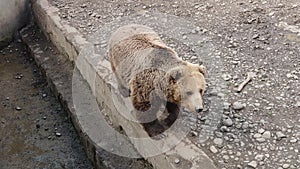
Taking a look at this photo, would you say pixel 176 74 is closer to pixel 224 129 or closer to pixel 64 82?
pixel 224 129

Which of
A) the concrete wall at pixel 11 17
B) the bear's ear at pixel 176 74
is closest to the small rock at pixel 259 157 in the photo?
the bear's ear at pixel 176 74

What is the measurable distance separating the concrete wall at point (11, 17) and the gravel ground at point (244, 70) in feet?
2.20

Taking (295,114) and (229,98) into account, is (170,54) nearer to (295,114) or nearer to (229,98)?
(229,98)

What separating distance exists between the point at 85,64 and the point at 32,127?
2.88 ft

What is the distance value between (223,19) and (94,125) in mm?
1819

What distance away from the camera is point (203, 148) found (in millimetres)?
3477

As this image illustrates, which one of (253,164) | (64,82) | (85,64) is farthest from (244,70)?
(64,82)

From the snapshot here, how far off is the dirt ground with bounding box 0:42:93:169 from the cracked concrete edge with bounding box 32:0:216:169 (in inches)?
17.1

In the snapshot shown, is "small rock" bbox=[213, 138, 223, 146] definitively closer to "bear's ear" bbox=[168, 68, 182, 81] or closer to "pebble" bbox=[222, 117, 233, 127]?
"pebble" bbox=[222, 117, 233, 127]

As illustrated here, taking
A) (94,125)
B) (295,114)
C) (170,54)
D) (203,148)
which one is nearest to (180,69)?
(170,54)

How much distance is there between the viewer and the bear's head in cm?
328

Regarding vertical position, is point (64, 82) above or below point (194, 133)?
below

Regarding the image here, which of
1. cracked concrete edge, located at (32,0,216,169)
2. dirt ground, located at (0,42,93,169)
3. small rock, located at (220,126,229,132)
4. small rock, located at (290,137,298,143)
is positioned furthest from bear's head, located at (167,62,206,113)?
dirt ground, located at (0,42,93,169)

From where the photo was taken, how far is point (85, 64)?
4867 mm
